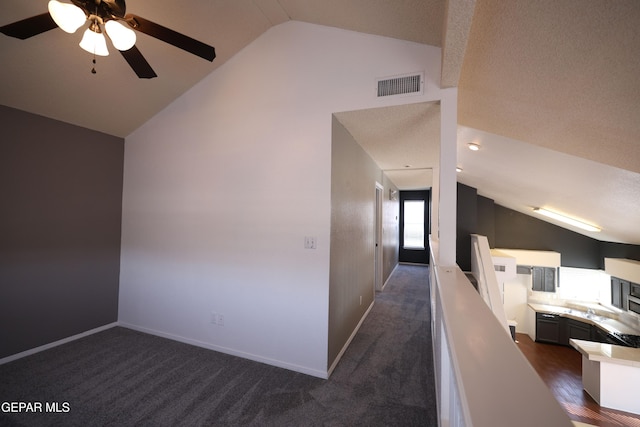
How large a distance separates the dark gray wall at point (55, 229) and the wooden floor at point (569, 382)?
5.24 meters

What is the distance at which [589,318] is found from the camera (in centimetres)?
589

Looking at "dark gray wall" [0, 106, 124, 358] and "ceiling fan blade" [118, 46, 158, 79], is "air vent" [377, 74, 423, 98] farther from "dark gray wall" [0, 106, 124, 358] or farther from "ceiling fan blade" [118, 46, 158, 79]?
"dark gray wall" [0, 106, 124, 358]

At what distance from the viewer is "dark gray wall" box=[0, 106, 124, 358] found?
8.40ft

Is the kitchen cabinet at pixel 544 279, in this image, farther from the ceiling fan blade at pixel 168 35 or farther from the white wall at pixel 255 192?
the ceiling fan blade at pixel 168 35

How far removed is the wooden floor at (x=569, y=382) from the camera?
3750 mm

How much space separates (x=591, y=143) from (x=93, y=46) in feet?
11.3

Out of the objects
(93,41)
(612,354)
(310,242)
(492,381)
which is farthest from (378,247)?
(93,41)

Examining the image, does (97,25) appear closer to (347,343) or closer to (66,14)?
(66,14)

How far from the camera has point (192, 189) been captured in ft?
9.87

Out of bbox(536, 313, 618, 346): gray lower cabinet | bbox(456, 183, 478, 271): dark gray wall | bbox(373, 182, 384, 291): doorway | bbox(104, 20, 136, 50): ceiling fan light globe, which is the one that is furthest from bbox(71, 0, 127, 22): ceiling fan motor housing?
bbox(536, 313, 618, 346): gray lower cabinet

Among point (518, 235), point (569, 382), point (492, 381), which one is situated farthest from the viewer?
point (518, 235)

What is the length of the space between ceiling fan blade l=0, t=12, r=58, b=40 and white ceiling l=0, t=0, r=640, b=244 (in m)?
0.63

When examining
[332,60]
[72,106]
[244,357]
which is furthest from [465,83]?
[72,106]

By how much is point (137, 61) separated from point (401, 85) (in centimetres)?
203
